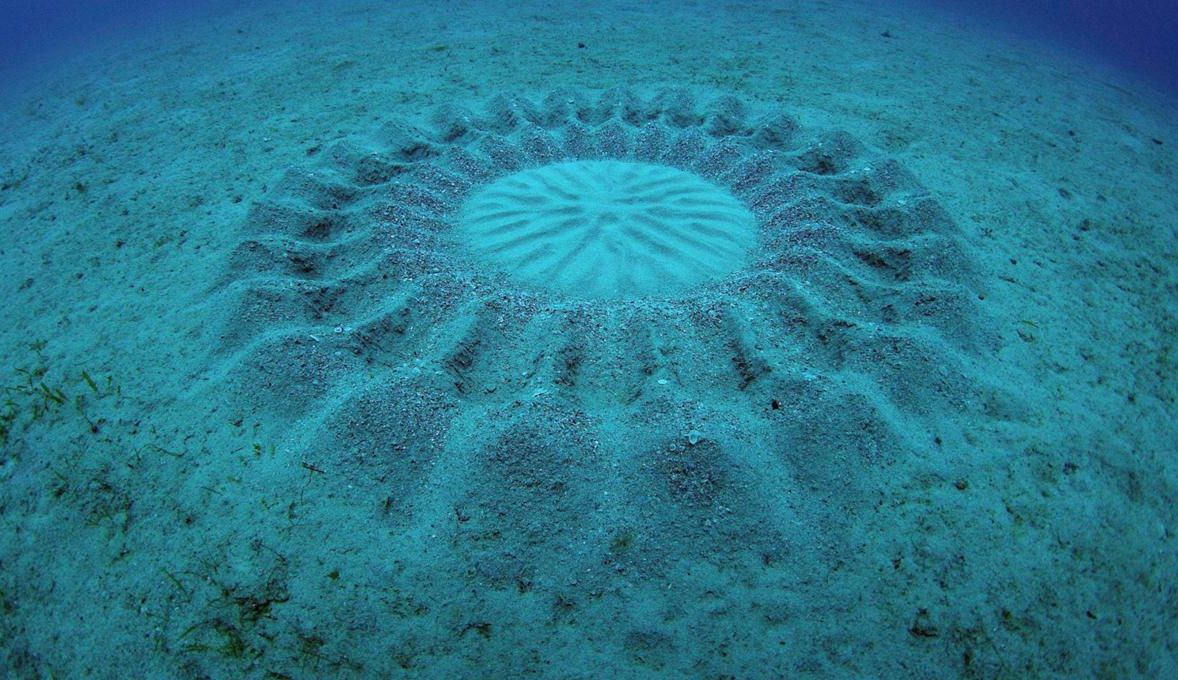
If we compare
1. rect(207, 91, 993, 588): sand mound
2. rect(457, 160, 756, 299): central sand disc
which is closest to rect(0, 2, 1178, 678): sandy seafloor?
rect(207, 91, 993, 588): sand mound

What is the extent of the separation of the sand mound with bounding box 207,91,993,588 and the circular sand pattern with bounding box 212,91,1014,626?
11mm

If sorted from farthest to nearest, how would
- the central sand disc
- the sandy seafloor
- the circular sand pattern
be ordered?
the central sand disc → the circular sand pattern → the sandy seafloor

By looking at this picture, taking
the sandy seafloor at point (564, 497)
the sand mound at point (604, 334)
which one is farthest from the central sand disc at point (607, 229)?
the sandy seafloor at point (564, 497)

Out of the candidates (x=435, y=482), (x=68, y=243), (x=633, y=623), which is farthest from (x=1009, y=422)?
(x=68, y=243)

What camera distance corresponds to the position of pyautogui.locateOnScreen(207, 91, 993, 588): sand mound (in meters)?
2.04

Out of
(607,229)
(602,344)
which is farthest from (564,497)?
(607,229)

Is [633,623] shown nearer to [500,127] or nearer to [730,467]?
[730,467]

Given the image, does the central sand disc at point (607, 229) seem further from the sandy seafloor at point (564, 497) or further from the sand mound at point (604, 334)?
the sandy seafloor at point (564, 497)

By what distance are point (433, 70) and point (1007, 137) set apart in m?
4.68

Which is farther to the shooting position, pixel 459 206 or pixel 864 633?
pixel 459 206

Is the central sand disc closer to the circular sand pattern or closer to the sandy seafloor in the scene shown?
the circular sand pattern

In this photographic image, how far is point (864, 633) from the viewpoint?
1.76 metres

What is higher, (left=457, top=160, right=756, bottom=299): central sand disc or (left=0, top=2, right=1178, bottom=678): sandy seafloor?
(left=457, top=160, right=756, bottom=299): central sand disc

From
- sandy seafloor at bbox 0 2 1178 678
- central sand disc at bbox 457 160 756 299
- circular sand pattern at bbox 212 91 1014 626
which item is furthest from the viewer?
central sand disc at bbox 457 160 756 299
